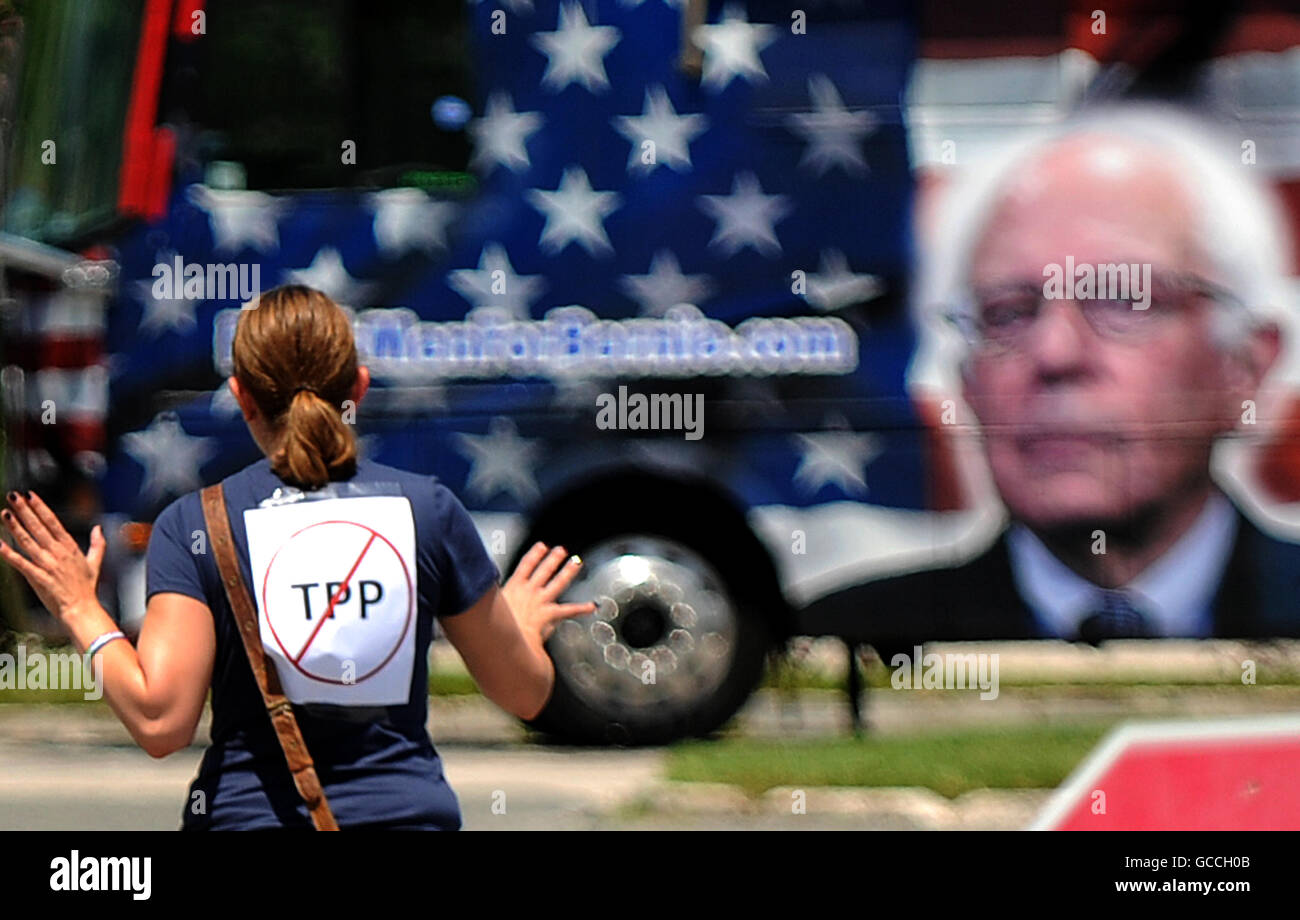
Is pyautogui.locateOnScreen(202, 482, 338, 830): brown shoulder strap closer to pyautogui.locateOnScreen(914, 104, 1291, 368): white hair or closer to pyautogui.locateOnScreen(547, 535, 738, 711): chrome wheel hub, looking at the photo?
pyautogui.locateOnScreen(547, 535, 738, 711): chrome wheel hub

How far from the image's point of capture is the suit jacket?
835cm

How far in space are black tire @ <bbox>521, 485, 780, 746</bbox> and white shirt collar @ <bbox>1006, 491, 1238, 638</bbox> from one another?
1.01 metres

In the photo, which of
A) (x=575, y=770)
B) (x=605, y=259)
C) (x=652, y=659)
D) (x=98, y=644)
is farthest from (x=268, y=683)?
(x=605, y=259)

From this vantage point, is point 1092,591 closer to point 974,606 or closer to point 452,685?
point 974,606

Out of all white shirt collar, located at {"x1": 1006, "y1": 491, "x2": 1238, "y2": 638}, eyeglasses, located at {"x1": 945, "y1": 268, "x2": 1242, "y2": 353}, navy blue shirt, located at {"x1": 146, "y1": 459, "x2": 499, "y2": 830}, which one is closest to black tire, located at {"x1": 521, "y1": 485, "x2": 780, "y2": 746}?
white shirt collar, located at {"x1": 1006, "y1": 491, "x2": 1238, "y2": 638}

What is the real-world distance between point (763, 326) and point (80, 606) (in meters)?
5.56

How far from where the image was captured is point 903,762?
773 centimetres

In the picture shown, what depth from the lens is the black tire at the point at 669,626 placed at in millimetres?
8461

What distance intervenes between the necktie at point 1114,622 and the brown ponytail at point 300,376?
564 centimetres

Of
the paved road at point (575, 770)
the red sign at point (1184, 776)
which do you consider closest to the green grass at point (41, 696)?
the paved road at point (575, 770)

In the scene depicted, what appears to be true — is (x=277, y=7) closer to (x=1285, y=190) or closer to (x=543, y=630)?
(x=1285, y=190)

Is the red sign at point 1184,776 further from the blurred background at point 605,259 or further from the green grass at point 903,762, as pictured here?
the blurred background at point 605,259

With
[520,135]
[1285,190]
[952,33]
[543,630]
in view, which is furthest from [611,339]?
[543,630]

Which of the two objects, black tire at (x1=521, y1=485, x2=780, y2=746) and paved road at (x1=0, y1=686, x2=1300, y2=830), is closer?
paved road at (x1=0, y1=686, x2=1300, y2=830)
